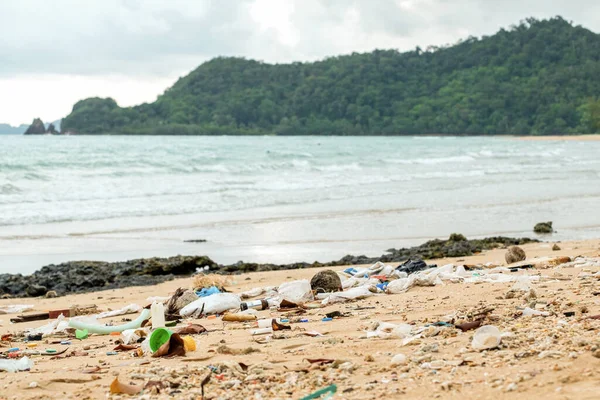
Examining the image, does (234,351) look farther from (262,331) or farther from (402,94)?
(402,94)

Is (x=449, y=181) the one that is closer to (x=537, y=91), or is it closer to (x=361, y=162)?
(x=361, y=162)

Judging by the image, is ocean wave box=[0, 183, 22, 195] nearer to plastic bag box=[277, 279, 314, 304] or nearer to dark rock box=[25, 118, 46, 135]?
plastic bag box=[277, 279, 314, 304]

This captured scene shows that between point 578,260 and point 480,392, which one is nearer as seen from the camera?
point 480,392

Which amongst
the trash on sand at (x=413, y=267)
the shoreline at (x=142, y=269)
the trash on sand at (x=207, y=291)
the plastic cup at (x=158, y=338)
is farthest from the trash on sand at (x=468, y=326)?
the shoreline at (x=142, y=269)

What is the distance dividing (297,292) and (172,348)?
250 centimetres

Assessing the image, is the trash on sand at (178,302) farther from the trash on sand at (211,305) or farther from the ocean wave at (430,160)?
the ocean wave at (430,160)

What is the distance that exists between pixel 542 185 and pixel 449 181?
4.21 metres

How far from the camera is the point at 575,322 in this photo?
504cm

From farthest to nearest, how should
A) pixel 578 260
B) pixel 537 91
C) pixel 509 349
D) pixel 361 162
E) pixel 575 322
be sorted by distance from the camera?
pixel 537 91
pixel 361 162
pixel 578 260
pixel 575 322
pixel 509 349

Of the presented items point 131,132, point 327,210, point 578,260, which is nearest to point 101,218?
point 327,210

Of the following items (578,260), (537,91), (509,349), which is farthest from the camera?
(537,91)

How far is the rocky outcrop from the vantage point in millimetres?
10438

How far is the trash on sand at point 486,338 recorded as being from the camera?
457cm

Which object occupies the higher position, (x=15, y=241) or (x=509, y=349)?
(x=509, y=349)
